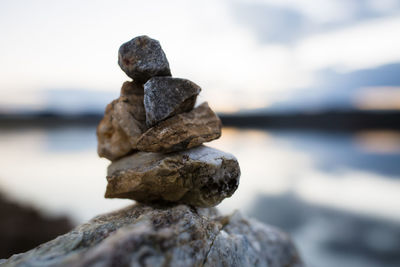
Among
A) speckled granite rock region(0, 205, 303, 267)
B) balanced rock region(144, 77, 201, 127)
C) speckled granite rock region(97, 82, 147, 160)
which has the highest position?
balanced rock region(144, 77, 201, 127)

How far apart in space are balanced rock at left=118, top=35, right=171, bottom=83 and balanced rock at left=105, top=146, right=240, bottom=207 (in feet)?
5.30

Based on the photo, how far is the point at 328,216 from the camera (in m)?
25.0

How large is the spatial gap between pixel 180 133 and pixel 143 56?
158 centimetres

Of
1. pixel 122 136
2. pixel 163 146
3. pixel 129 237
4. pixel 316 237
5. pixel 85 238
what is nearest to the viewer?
pixel 129 237

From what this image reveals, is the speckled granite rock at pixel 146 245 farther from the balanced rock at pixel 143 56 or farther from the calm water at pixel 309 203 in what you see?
the calm water at pixel 309 203

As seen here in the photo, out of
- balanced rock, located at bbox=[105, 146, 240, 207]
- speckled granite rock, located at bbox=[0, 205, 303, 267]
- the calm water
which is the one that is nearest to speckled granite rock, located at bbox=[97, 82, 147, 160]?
balanced rock, located at bbox=[105, 146, 240, 207]

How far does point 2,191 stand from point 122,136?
3780 centimetres

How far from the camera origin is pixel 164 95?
4051 mm

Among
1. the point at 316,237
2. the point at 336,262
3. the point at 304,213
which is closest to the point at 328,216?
the point at 304,213

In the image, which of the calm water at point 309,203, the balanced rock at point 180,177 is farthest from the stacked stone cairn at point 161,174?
the calm water at point 309,203

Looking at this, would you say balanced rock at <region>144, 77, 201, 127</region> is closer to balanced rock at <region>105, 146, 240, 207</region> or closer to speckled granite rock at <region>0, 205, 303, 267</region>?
balanced rock at <region>105, 146, 240, 207</region>

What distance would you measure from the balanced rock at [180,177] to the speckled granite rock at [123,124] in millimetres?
497

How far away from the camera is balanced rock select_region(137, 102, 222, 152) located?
13.2 ft

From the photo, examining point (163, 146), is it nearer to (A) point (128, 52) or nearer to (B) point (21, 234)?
(A) point (128, 52)
